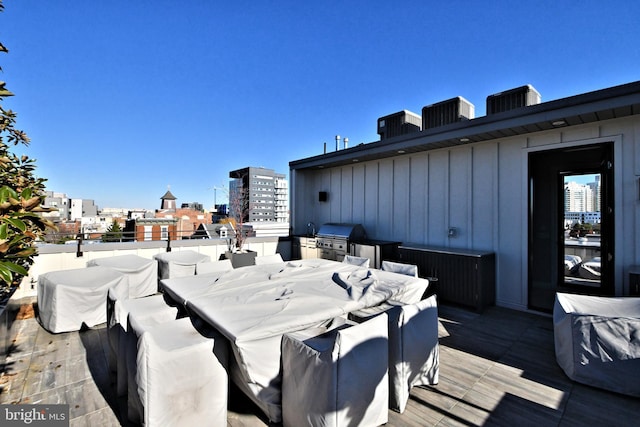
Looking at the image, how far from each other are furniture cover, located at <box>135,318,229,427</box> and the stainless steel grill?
4.45 metres

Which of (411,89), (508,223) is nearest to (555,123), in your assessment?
(508,223)

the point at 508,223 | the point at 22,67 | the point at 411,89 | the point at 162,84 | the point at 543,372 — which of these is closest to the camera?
the point at 543,372

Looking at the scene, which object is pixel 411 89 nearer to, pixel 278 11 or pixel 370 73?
pixel 370 73

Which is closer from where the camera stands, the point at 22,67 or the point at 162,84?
the point at 22,67

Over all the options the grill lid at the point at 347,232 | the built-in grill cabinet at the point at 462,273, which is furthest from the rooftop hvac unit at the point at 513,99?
the grill lid at the point at 347,232

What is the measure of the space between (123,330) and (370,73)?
7406 mm

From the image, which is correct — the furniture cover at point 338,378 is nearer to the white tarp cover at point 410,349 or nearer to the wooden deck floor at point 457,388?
the white tarp cover at point 410,349

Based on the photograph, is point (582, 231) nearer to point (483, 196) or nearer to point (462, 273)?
point (483, 196)

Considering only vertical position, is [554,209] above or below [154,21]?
below

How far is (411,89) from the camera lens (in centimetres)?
705

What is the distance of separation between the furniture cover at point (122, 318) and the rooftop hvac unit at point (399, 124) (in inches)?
197

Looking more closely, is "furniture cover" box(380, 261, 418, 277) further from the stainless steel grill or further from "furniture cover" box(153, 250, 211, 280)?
"furniture cover" box(153, 250, 211, 280)

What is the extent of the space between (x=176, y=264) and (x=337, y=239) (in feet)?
10.5

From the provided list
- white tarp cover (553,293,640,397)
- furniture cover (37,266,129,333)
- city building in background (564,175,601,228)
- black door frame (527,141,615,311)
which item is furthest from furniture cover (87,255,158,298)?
city building in background (564,175,601,228)
